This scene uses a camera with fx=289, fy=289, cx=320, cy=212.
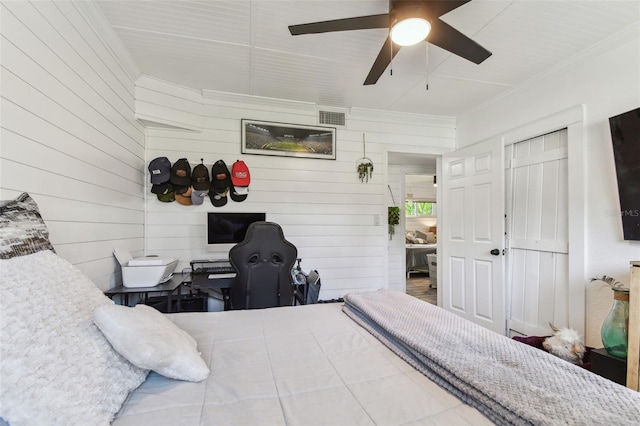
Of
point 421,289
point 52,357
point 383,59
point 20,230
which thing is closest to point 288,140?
point 383,59

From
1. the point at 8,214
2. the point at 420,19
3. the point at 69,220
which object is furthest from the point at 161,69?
the point at 420,19

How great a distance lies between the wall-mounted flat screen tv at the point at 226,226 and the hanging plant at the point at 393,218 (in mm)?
2780

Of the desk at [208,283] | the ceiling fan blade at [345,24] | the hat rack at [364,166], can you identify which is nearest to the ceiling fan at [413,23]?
the ceiling fan blade at [345,24]

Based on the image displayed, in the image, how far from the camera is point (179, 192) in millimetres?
2994

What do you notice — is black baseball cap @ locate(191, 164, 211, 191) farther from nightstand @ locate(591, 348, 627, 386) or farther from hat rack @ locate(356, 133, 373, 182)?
nightstand @ locate(591, 348, 627, 386)

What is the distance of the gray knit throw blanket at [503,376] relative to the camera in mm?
726

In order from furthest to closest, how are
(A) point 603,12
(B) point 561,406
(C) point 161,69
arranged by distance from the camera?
(C) point 161,69, (A) point 603,12, (B) point 561,406

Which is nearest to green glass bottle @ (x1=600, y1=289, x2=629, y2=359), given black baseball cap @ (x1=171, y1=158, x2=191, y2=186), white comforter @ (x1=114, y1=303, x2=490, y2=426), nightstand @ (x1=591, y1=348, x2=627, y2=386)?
nightstand @ (x1=591, y1=348, x2=627, y2=386)

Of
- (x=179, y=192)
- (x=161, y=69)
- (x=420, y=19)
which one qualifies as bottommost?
(x=179, y=192)

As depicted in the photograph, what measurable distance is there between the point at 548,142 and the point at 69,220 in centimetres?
387

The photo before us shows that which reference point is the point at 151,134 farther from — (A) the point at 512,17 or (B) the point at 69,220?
(A) the point at 512,17

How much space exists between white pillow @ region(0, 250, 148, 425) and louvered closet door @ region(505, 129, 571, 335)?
10.6 feet

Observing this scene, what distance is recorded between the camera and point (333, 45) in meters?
2.33

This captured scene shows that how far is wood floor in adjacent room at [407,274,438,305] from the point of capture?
4.84 m
